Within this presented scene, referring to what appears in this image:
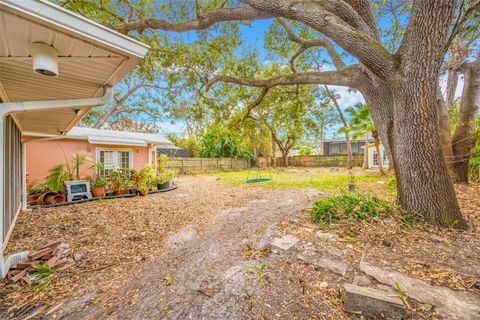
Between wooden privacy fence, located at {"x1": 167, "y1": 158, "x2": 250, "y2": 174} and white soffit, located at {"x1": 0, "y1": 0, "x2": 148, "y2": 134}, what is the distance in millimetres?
11471

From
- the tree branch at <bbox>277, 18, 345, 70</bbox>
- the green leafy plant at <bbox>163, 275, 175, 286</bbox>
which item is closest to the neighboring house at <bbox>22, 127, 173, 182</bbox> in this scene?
the green leafy plant at <bbox>163, 275, 175, 286</bbox>

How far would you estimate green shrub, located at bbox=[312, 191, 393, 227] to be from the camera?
322cm

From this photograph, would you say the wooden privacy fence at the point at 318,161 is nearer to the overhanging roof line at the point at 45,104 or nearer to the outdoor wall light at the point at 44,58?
the overhanging roof line at the point at 45,104

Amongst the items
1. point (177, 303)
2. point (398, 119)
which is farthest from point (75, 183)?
point (398, 119)

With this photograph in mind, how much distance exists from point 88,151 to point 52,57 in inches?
307

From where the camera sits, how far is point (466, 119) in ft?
17.1

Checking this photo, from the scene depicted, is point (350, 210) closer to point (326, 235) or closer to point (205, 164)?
point (326, 235)

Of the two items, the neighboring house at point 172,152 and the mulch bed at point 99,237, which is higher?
the neighboring house at point 172,152

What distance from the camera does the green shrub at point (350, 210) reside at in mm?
3223

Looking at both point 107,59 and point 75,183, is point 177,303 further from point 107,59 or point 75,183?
point 75,183

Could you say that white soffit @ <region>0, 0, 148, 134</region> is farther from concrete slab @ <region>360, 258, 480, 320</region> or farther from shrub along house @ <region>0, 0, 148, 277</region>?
concrete slab @ <region>360, 258, 480, 320</region>

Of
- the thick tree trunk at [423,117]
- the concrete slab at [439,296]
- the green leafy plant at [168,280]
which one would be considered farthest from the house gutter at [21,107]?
the thick tree trunk at [423,117]

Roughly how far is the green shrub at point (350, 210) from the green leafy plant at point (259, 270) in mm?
1461

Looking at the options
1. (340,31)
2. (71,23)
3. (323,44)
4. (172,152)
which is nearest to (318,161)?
(172,152)
